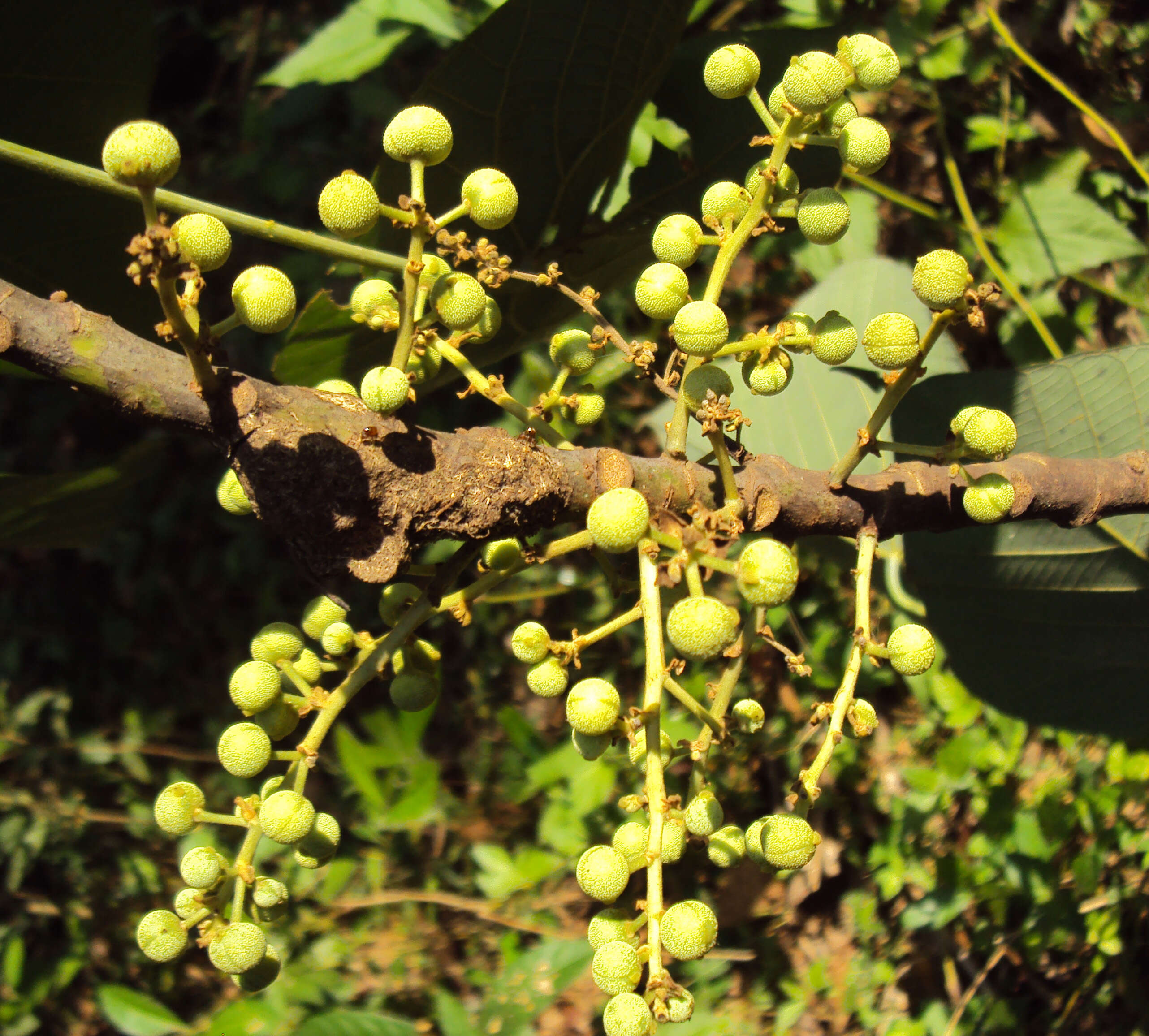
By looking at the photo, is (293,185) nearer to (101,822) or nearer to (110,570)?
(110,570)

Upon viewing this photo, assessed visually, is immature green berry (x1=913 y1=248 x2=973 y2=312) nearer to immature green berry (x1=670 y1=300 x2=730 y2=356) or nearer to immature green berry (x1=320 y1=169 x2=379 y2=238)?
immature green berry (x1=670 y1=300 x2=730 y2=356)

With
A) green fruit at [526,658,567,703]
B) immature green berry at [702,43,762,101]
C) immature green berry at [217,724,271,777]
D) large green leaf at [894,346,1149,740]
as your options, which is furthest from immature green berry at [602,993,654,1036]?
large green leaf at [894,346,1149,740]

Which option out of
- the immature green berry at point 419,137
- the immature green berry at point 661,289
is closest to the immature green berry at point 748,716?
the immature green berry at point 661,289

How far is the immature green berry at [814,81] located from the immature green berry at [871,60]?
56 mm

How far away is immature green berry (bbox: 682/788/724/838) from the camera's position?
90cm

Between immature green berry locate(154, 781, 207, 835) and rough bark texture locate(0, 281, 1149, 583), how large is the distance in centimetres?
26

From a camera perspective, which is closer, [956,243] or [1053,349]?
[1053,349]

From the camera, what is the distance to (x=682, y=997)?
80cm

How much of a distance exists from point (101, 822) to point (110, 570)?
1052 millimetres

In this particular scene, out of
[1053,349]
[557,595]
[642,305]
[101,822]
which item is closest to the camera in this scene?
[642,305]

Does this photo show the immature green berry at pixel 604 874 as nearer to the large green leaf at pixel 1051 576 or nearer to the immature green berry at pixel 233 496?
the immature green berry at pixel 233 496

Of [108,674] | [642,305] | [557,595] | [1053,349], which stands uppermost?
[642,305]

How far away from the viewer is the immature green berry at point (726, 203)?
3.12ft

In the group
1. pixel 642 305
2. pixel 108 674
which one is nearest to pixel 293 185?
pixel 108 674
